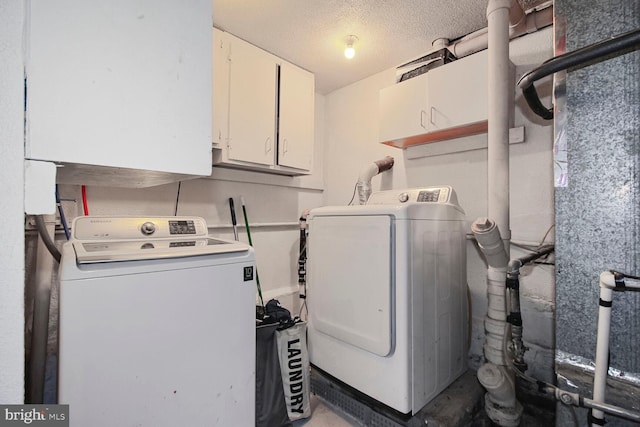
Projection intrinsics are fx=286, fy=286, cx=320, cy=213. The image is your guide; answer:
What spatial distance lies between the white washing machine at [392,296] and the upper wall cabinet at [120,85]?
997mm

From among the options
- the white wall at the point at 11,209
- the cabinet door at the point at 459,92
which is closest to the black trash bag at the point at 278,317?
the white wall at the point at 11,209

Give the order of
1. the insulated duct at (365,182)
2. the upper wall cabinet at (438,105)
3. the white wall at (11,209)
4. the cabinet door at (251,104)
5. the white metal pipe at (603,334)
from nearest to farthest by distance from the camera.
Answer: the white wall at (11,209) → the white metal pipe at (603,334) → the upper wall cabinet at (438,105) → the cabinet door at (251,104) → the insulated duct at (365,182)

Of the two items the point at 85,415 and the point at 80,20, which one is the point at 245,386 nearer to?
the point at 85,415

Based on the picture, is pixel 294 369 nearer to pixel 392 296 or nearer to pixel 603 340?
pixel 392 296

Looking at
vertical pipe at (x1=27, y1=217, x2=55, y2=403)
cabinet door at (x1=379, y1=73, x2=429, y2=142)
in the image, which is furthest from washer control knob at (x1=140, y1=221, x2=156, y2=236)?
cabinet door at (x1=379, y1=73, x2=429, y2=142)

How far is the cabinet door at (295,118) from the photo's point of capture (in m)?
2.51

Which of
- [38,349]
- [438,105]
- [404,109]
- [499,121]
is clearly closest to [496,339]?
[499,121]

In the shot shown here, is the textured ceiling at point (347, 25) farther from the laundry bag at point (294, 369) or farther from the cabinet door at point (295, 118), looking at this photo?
the laundry bag at point (294, 369)

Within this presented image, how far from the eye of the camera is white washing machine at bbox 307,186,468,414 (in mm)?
1525

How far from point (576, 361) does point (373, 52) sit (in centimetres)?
242

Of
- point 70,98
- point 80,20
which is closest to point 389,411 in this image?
point 70,98

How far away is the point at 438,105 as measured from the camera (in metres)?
2.06

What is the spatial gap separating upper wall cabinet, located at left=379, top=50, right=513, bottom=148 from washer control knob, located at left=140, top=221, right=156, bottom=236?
1814 mm

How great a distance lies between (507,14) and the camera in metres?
1.69
